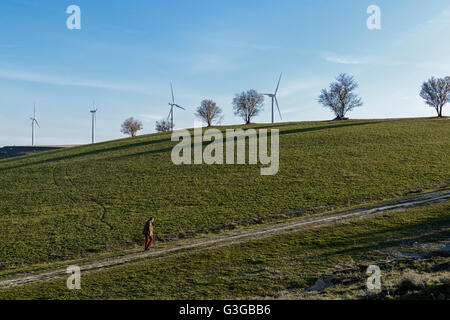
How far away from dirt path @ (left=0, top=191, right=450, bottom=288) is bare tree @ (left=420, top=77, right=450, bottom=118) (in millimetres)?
90439

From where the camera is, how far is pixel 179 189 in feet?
133

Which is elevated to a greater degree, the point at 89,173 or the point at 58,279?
the point at 89,173

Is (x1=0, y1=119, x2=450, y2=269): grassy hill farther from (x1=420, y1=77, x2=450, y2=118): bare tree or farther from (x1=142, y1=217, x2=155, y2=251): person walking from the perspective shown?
(x1=420, y1=77, x2=450, y2=118): bare tree

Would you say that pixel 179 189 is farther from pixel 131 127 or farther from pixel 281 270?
pixel 131 127

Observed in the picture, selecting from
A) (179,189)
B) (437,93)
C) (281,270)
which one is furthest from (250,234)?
(437,93)

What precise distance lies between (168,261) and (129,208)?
54.7 feet

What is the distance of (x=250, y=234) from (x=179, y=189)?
1791 centimetres

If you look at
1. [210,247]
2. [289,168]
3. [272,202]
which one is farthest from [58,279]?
[289,168]

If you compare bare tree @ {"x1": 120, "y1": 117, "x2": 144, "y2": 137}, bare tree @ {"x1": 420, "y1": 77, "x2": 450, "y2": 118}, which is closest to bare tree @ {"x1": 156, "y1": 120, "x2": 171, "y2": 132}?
bare tree @ {"x1": 120, "y1": 117, "x2": 144, "y2": 137}

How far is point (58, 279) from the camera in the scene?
17797 millimetres

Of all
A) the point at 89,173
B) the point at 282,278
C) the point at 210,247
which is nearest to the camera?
the point at 282,278

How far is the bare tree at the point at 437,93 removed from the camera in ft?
339
